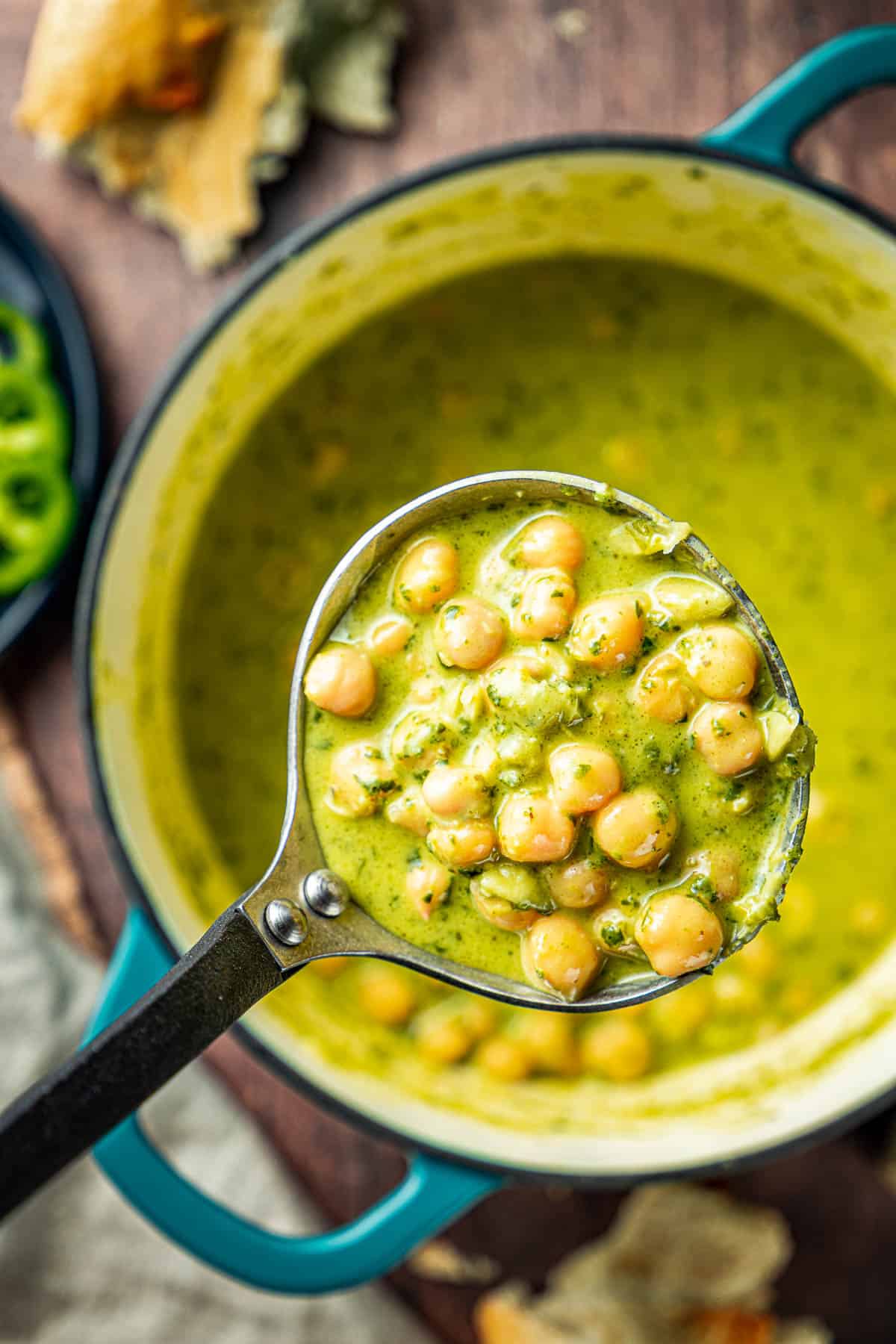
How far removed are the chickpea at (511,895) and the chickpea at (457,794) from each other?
0.26ft

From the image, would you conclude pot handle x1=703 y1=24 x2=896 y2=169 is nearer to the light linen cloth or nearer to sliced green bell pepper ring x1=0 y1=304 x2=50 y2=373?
sliced green bell pepper ring x1=0 y1=304 x2=50 y2=373

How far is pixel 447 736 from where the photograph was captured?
1.48m

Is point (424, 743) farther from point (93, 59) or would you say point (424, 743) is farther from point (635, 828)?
point (93, 59)

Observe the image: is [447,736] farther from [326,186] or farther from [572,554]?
[326,186]

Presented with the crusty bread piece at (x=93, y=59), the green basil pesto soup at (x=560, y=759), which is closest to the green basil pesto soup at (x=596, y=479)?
the crusty bread piece at (x=93, y=59)

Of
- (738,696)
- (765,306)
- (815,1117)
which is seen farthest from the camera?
(765,306)

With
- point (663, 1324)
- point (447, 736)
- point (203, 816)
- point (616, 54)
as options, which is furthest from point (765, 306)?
point (663, 1324)

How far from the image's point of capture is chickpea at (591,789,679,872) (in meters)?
1.41

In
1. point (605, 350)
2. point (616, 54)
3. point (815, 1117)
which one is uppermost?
point (616, 54)

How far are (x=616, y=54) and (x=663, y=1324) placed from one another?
7.22 feet

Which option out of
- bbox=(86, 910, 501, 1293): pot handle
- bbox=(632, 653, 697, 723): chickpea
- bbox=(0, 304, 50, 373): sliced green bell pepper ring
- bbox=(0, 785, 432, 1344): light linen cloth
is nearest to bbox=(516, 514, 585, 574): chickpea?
bbox=(632, 653, 697, 723): chickpea

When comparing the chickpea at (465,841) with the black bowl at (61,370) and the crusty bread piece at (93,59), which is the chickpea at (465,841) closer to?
the black bowl at (61,370)

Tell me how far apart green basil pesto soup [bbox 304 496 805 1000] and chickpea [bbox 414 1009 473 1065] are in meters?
0.70

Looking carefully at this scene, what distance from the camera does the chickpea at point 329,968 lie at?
2.21 meters
